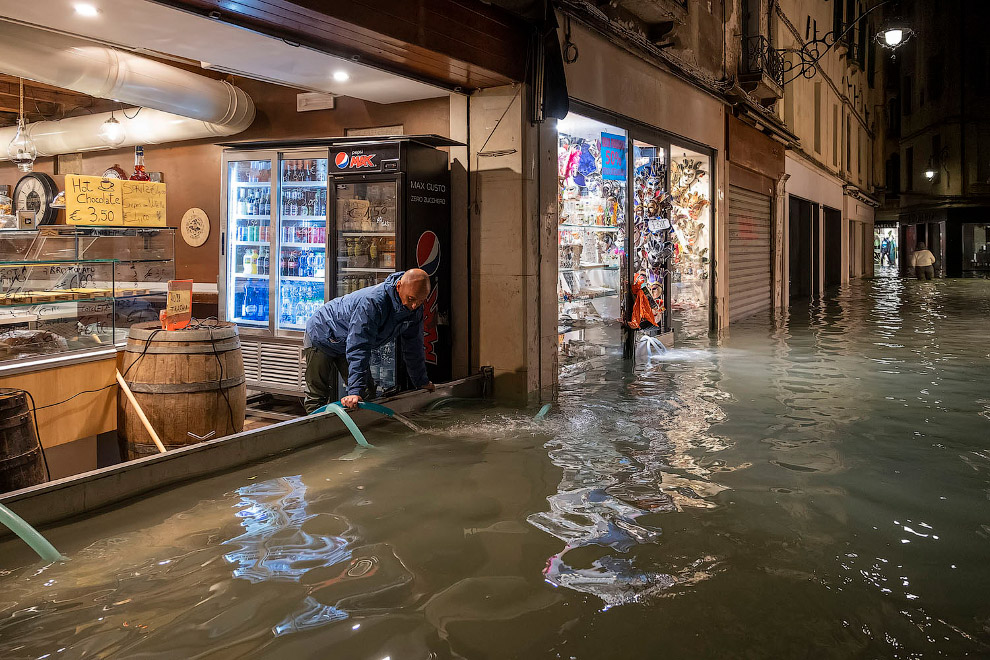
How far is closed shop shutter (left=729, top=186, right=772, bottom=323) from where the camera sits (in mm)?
16078

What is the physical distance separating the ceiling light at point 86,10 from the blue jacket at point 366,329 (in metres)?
2.75

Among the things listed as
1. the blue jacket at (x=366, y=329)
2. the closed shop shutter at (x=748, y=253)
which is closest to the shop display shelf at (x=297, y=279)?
the blue jacket at (x=366, y=329)

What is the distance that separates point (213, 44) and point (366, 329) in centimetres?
256

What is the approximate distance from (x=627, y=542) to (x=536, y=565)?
22.4 inches

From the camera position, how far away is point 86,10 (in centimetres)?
549

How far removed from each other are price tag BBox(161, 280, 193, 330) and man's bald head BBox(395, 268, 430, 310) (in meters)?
1.61

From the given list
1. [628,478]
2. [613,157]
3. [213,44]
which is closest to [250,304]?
[213,44]

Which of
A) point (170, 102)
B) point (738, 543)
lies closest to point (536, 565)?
point (738, 543)

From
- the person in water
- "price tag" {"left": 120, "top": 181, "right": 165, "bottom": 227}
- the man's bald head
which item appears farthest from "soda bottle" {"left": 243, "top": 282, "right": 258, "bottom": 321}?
the person in water

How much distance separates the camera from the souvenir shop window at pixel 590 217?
1014 centimetres

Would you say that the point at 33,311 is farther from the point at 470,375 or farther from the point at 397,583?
the point at 470,375

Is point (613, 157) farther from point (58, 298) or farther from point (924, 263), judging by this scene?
point (924, 263)

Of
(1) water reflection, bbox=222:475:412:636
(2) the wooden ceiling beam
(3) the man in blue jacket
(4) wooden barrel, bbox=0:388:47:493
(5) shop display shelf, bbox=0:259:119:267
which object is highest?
(2) the wooden ceiling beam

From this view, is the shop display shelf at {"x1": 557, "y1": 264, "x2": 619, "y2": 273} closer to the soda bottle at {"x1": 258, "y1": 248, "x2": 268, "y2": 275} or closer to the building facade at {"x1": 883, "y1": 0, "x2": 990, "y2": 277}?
the soda bottle at {"x1": 258, "y1": 248, "x2": 268, "y2": 275}
